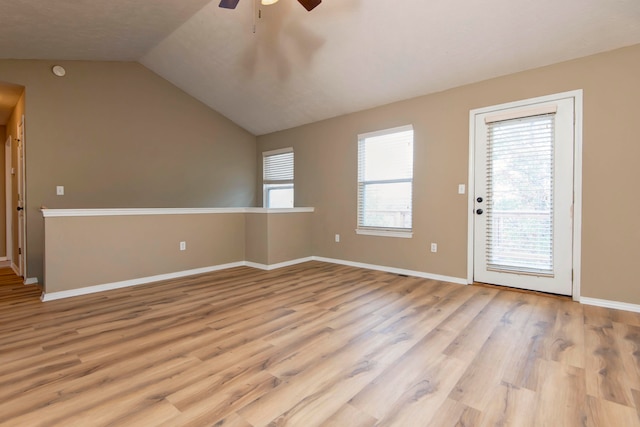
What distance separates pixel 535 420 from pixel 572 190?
8.52 feet

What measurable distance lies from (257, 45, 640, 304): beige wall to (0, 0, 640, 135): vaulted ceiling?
0.21 metres

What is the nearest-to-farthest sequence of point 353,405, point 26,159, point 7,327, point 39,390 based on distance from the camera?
point 353,405 → point 39,390 → point 7,327 → point 26,159

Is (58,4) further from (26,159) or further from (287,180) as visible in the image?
(287,180)

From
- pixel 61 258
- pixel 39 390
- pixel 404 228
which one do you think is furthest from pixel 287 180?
pixel 39 390

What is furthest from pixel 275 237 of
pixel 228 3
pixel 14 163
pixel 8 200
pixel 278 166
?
pixel 8 200

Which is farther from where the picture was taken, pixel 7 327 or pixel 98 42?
pixel 98 42

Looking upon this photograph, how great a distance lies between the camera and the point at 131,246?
3766mm

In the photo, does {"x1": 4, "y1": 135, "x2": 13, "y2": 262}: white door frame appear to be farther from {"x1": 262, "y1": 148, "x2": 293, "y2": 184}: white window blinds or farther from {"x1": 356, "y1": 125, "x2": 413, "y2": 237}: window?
{"x1": 356, "y1": 125, "x2": 413, "y2": 237}: window

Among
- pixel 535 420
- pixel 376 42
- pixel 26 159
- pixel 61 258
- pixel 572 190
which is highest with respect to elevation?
pixel 376 42

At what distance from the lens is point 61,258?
3.27 metres

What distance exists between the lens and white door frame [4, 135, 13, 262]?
525cm

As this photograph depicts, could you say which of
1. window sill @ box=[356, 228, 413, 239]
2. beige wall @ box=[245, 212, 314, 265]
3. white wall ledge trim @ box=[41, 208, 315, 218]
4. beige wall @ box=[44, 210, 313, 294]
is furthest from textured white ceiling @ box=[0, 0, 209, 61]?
window sill @ box=[356, 228, 413, 239]

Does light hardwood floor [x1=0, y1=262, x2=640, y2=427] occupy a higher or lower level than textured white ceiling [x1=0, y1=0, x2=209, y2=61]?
lower

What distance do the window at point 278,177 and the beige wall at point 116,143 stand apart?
1.91 ft
